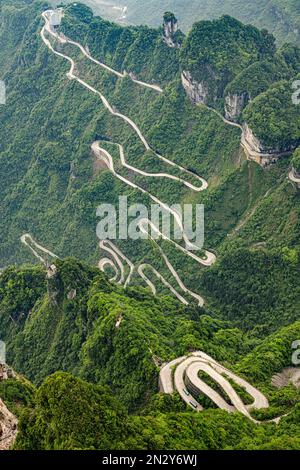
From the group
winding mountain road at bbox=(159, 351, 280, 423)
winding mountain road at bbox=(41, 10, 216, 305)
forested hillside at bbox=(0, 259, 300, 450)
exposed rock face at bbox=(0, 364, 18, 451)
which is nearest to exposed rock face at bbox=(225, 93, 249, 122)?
winding mountain road at bbox=(41, 10, 216, 305)

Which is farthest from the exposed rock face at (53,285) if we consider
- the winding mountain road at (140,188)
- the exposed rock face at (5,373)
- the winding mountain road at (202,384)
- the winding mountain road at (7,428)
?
the winding mountain road at (7,428)

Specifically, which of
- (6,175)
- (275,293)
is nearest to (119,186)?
(6,175)

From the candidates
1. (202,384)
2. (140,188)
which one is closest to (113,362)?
(202,384)

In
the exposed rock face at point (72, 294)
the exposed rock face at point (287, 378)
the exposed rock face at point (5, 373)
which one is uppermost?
the exposed rock face at point (287, 378)

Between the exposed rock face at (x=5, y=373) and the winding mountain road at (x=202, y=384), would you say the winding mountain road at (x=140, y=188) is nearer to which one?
the winding mountain road at (x=202, y=384)

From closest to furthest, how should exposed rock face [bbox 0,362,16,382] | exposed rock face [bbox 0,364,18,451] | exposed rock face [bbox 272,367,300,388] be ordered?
exposed rock face [bbox 0,364,18,451]
exposed rock face [bbox 0,362,16,382]
exposed rock face [bbox 272,367,300,388]

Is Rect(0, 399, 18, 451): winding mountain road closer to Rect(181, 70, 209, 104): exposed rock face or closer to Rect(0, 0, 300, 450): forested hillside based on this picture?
Rect(0, 0, 300, 450): forested hillside

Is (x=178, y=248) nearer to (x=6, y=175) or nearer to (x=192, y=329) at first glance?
(x=192, y=329)
